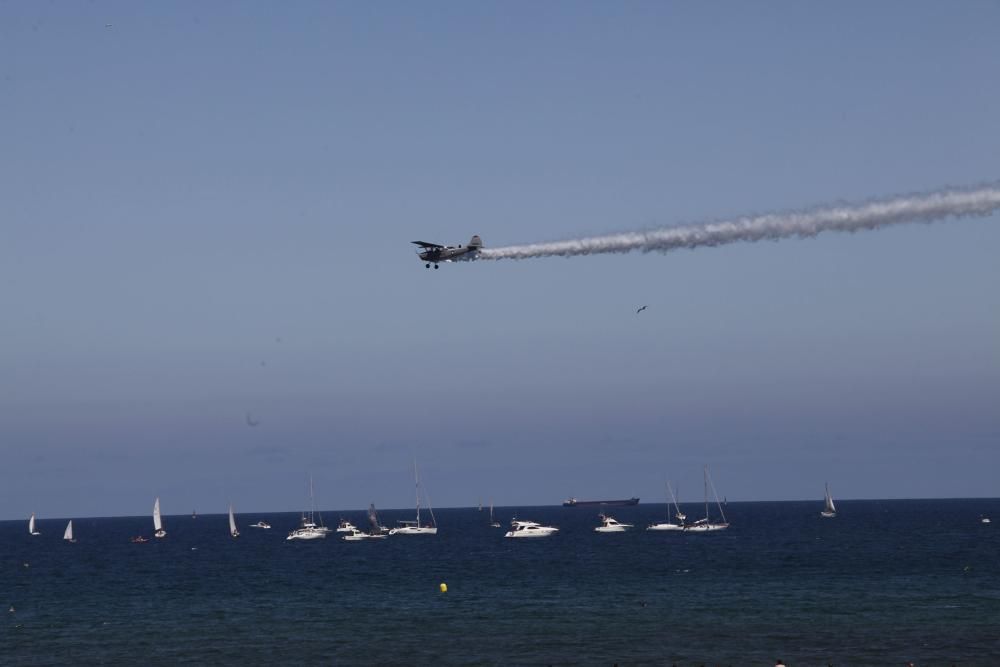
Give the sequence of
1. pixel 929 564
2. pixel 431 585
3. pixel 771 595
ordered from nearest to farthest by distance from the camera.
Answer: pixel 771 595 → pixel 431 585 → pixel 929 564

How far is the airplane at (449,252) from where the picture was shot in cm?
8956

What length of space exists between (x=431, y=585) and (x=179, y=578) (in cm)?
5146

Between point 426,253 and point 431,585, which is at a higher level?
point 426,253

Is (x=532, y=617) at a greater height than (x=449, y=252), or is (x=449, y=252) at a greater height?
(x=449, y=252)

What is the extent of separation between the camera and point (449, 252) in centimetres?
9044

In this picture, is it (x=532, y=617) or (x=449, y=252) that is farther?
(x=532, y=617)

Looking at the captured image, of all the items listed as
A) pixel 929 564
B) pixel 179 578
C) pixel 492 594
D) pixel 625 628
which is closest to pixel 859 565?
pixel 929 564

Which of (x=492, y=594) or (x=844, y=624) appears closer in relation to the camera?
(x=844, y=624)

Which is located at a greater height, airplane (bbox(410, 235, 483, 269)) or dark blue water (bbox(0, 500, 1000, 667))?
airplane (bbox(410, 235, 483, 269))

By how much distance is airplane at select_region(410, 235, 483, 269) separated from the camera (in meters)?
89.6

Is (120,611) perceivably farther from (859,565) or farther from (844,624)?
(859,565)

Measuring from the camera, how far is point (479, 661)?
9494cm

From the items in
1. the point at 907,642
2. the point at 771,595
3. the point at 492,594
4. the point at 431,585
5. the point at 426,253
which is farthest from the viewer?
the point at 431,585

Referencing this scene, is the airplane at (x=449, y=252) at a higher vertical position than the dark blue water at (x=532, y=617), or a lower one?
higher
